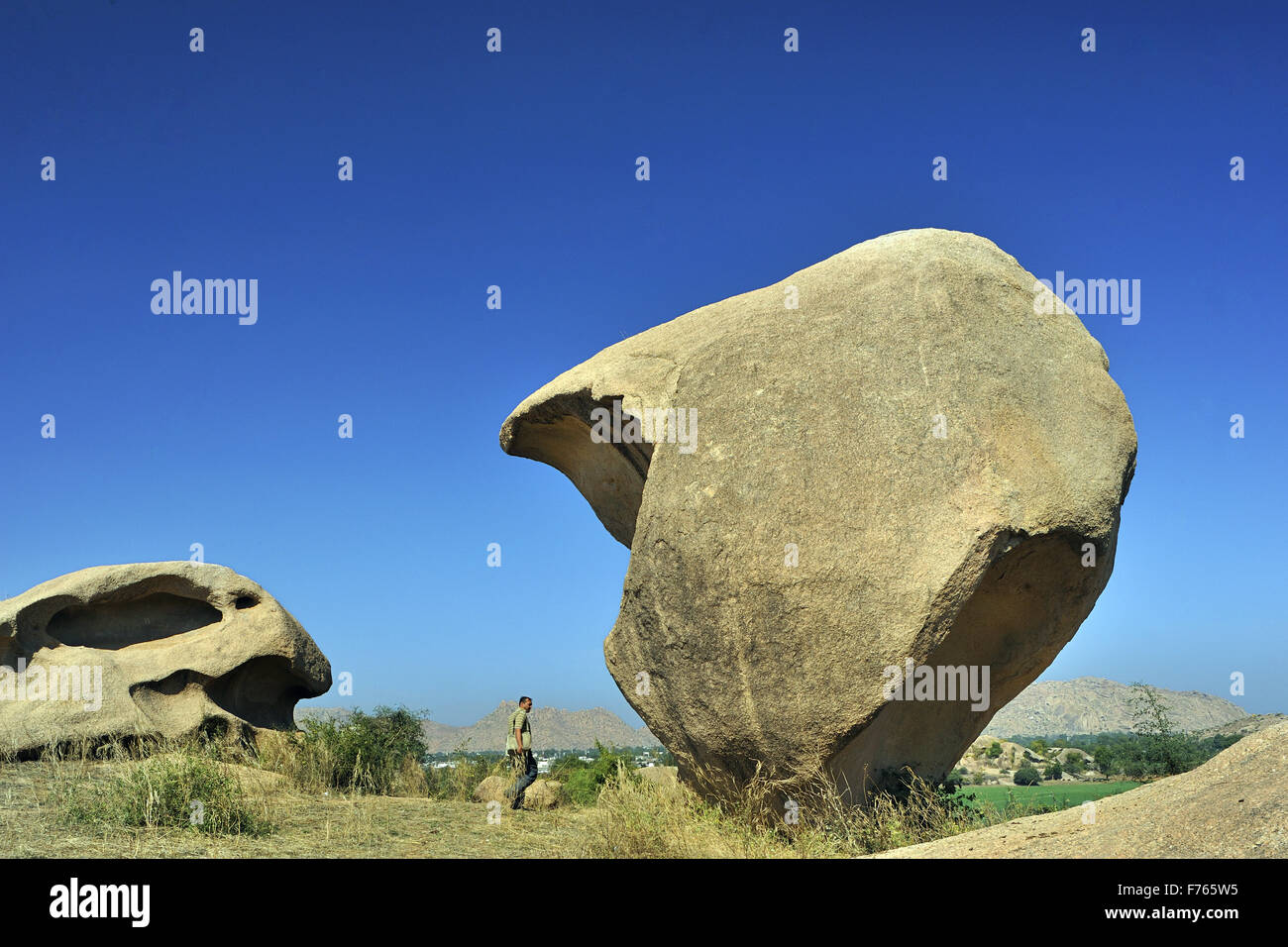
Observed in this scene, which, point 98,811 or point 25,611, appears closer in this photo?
point 98,811

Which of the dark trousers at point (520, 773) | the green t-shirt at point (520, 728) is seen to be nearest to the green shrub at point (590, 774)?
the dark trousers at point (520, 773)

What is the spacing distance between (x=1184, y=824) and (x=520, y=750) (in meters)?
7.72

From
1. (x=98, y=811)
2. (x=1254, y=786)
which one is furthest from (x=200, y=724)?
(x=1254, y=786)

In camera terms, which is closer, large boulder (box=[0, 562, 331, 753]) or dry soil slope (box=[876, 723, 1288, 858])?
dry soil slope (box=[876, 723, 1288, 858])

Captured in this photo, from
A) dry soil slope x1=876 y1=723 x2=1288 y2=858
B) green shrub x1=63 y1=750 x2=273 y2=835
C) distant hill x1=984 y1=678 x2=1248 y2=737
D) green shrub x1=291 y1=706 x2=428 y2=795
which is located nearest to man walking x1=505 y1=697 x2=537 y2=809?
green shrub x1=291 y1=706 x2=428 y2=795

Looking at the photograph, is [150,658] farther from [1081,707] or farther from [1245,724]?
[1081,707]

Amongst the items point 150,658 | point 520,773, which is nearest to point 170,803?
point 520,773

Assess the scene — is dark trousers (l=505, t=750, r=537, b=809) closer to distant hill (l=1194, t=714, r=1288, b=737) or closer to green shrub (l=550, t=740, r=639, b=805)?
green shrub (l=550, t=740, r=639, b=805)

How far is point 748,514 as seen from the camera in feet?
23.2

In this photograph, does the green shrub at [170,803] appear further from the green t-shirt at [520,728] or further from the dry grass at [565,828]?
the green t-shirt at [520,728]

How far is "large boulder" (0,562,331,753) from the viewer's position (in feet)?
38.8

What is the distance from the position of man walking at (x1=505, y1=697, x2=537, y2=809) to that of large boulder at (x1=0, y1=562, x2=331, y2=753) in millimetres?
4486

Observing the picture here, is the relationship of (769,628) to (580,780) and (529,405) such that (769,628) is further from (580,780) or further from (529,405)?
(580,780)

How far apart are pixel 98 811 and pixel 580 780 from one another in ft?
19.7
